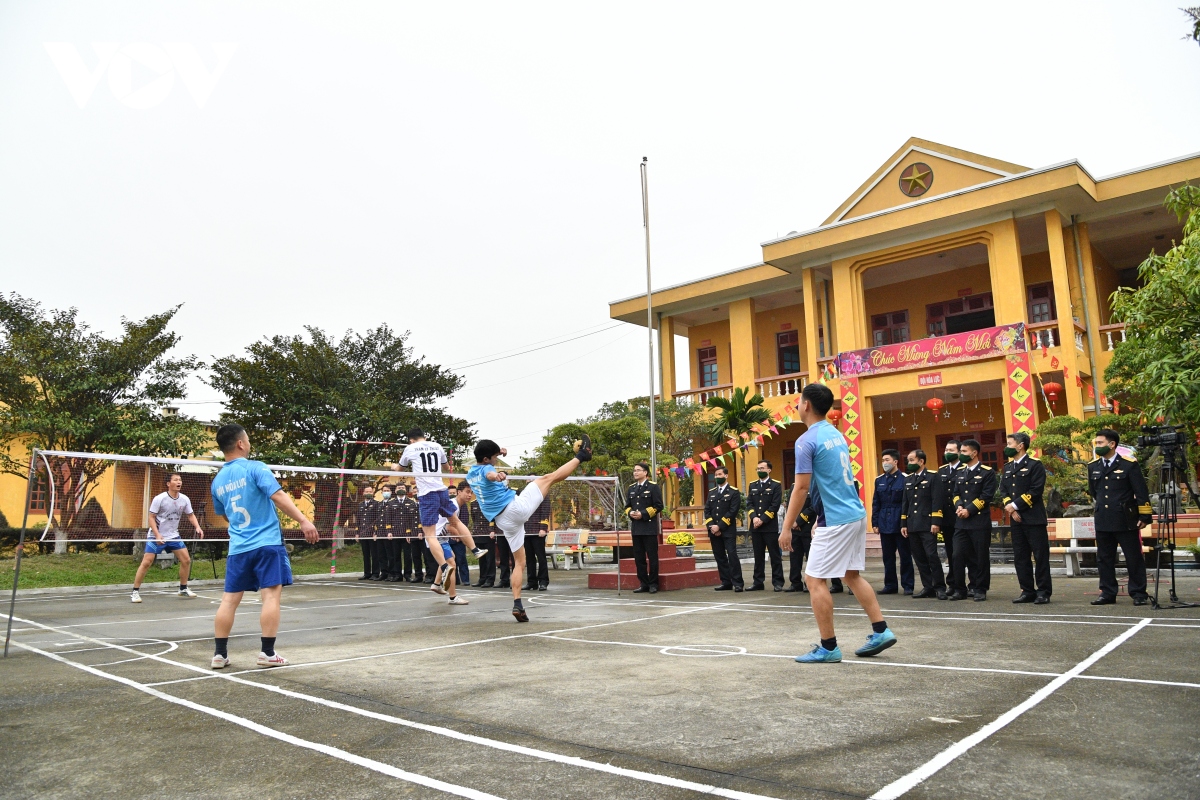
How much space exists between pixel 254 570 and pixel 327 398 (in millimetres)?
19552

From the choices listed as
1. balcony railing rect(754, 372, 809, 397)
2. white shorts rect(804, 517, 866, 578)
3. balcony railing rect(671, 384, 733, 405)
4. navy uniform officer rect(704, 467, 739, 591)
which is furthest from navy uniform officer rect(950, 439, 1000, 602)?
balcony railing rect(671, 384, 733, 405)

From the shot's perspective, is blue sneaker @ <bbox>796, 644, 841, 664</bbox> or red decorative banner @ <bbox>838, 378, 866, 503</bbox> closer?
blue sneaker @ <bbox>796, 644, 841, 664</bbox>

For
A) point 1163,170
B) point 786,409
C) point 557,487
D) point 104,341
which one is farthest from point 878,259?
point 104,341

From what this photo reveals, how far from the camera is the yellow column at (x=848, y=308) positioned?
86.8 feet

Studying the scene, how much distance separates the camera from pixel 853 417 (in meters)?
25.6

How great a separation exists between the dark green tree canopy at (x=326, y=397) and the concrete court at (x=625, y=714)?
17.1 metres

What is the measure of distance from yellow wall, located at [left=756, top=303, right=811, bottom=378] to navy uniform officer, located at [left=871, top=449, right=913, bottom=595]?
21.1 metres

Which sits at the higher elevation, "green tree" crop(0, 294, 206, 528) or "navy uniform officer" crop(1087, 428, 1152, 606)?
"green tree" crop(0, 294, 206, 528)

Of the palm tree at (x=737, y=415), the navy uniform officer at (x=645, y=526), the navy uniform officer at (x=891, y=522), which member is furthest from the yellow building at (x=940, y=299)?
the navy uniform officer at (x=645, y=526)

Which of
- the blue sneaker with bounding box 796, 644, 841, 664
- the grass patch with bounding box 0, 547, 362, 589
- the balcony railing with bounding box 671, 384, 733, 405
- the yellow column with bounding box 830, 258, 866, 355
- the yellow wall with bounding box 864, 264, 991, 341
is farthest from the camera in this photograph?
the balcony railing with bounding box 671, 384, 733, 405

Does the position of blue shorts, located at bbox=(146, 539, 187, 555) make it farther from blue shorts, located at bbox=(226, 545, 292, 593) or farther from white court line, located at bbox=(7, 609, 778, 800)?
blue shorts, located at bbox=(226, 545, 292, 593)

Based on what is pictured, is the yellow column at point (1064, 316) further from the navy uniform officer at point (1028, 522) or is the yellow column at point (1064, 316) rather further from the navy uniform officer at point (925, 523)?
the navy uniform officer at point (1028, 522)

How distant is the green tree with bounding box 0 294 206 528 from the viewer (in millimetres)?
20156

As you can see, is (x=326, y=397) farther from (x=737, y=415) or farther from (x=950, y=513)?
(x=950, y=513)
